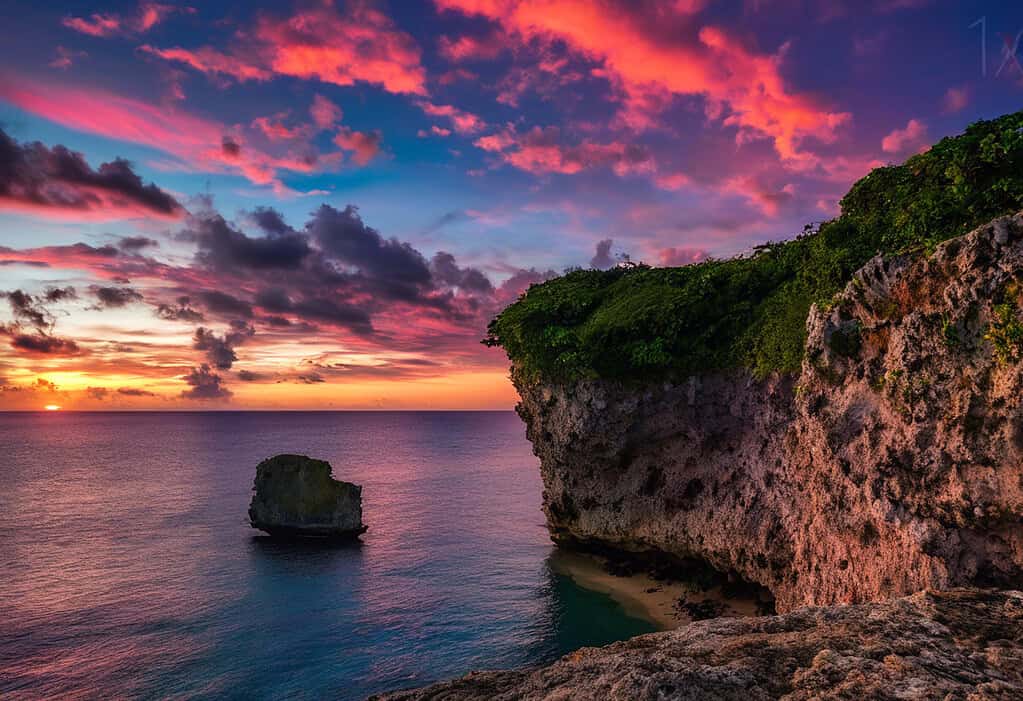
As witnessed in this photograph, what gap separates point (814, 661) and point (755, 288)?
2393 cm

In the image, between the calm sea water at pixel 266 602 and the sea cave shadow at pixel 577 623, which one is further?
the sea cave shadow at pixel 577 623

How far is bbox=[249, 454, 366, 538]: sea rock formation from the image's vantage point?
153ft

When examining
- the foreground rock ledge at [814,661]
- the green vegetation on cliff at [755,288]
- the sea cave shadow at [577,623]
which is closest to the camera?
the foreground rock ledge at [814,661]

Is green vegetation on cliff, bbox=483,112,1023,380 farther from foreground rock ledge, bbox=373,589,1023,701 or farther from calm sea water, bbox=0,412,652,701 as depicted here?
calm sea water, bbox=0,412,652,701

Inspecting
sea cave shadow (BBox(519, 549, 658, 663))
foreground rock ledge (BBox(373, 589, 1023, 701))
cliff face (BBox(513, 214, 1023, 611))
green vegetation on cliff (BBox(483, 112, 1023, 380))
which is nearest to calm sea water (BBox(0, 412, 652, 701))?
sea cave shadow (BBox(519, 549, 658, 663))

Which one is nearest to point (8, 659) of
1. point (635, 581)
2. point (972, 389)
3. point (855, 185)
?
point (635, 581)

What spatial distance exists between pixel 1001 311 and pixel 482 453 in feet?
408

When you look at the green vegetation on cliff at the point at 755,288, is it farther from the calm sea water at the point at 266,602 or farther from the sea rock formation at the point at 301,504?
the sea rock formation at the point at 301,504

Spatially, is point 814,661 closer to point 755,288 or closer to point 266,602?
point 755,288

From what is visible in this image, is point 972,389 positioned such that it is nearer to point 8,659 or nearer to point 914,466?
point 914,466

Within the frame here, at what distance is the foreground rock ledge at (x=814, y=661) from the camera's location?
4410 millimetres

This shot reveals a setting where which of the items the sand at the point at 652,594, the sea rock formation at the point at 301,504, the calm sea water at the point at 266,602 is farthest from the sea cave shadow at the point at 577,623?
the sea rock formation at the point at 301,504

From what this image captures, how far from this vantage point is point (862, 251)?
19812mm

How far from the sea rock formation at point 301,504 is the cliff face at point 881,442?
29503 millimetres
